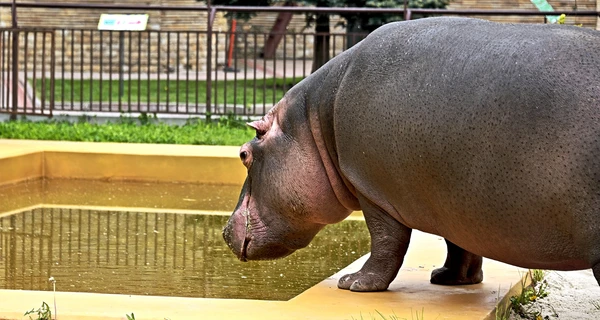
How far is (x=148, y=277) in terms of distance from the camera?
593cm

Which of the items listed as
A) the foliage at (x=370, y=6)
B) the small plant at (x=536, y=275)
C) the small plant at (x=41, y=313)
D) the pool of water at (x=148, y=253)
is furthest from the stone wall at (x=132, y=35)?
the small plant at (x=41, y=313)

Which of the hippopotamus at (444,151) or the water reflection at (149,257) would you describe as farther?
the water reflection at (149,257)

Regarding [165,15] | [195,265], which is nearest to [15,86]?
[195,265]

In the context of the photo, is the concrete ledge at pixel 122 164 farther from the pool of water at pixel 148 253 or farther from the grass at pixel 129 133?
the grass at pixel 129 133

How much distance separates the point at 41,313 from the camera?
174 inches

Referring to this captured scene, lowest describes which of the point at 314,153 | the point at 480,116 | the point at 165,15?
the point at 165,15

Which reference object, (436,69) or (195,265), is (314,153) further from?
(195,265)

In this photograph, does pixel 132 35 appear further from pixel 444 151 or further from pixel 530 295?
pixel 444 151

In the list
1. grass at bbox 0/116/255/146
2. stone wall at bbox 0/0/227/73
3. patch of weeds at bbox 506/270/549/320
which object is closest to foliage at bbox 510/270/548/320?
patch of weeds at bbox 506/270/549/320

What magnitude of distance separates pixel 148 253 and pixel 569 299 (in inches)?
89.7

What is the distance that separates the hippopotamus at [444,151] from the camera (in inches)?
162

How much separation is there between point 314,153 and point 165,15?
2042 cm

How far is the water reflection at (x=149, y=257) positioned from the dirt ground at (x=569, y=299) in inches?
43.3

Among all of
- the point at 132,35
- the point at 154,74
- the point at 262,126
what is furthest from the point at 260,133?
the point at 132,35
